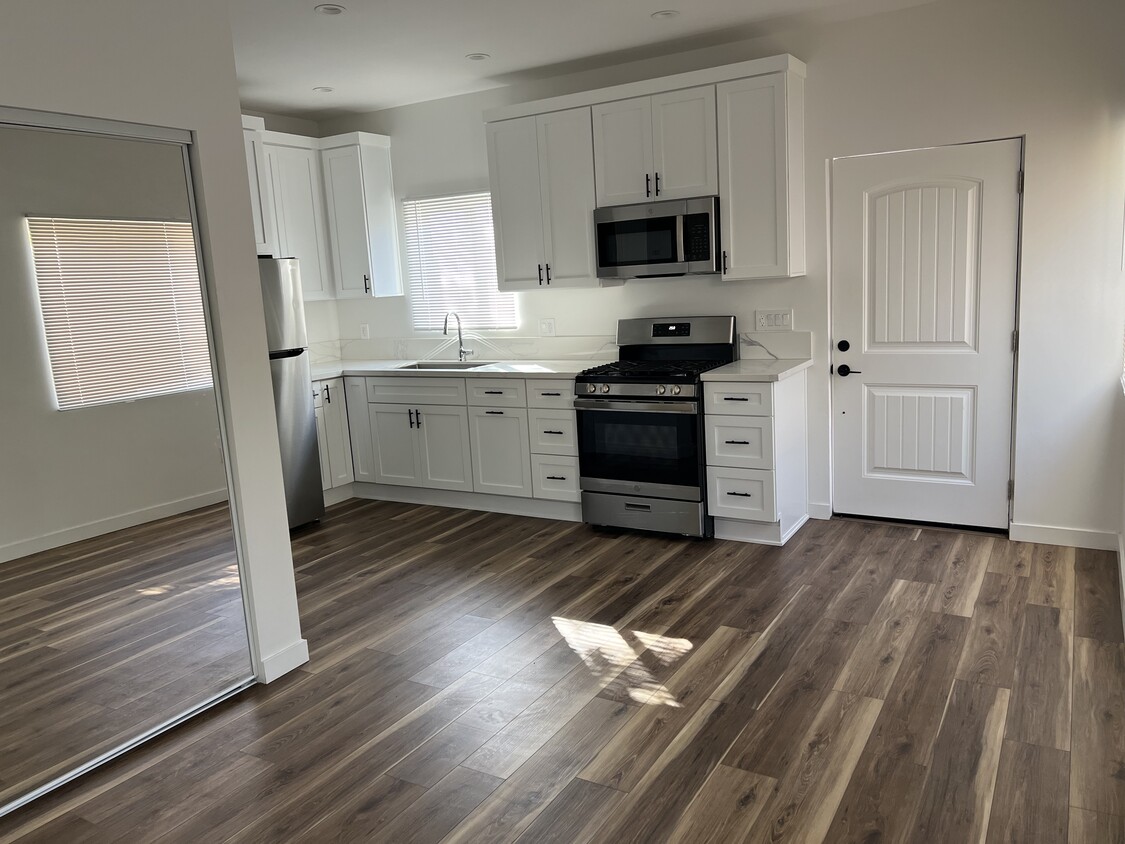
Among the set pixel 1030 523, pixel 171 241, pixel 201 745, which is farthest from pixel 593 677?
pixel 1030 523

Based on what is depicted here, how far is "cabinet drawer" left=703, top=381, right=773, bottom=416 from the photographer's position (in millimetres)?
4141

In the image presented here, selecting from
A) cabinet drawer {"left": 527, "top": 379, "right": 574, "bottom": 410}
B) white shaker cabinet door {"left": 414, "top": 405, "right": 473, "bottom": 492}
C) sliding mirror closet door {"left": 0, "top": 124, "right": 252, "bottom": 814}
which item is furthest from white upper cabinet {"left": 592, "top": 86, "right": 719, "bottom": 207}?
sliding mirror closet door {"left": 0, "top": 124, "right": 252, "bottom": 814}

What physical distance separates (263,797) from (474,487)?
9.61 ft

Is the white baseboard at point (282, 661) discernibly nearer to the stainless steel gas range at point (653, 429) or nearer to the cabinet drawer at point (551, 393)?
the stainless steel gas range at point (653, 429)

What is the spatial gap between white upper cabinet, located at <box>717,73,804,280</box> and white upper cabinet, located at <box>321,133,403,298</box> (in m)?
2.49

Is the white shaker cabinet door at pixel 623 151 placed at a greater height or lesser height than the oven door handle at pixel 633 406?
greater

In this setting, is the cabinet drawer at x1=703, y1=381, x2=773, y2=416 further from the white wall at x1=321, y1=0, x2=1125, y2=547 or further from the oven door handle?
the white wall at x1=321, y1=0, x2=1125, y2=547

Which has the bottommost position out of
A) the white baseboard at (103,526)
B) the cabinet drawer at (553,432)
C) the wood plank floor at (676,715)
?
the wood plank floor at (676,715)

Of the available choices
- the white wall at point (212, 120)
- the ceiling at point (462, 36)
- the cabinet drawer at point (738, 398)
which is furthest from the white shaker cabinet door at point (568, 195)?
the white wall at point (212, 120)

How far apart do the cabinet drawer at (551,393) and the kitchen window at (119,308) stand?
2.22m

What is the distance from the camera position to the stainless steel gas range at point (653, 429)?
4.37m

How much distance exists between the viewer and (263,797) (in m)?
2.42

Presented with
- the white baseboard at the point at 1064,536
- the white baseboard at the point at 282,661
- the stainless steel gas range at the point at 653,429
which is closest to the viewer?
the white baseboard at the point at 282,661

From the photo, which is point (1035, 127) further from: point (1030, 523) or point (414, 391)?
point (414, 391)
